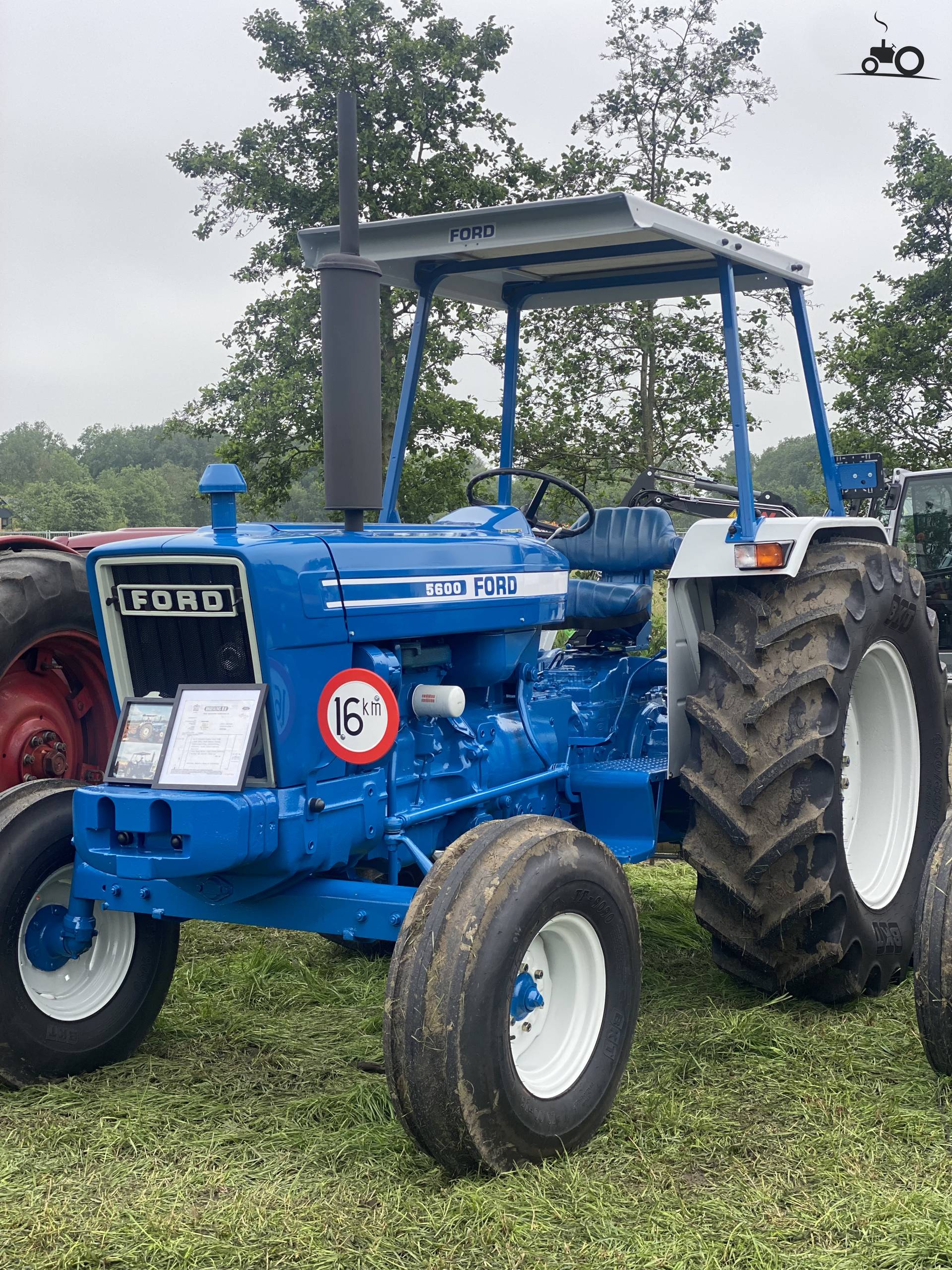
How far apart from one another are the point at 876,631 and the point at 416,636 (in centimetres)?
162

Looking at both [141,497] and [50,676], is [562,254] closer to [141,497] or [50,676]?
[50,676]

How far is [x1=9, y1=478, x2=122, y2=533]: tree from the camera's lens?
4772 centimetres

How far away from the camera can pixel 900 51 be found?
7.24 metres

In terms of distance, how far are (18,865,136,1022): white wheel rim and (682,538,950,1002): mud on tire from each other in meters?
1.70

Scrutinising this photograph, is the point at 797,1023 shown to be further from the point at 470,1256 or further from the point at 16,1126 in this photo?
the point at 16,1126

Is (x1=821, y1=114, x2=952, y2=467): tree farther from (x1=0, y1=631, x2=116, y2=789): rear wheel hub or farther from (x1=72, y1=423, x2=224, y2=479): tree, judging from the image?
(x1=72, y1=423, x2=224, y2=479): tree

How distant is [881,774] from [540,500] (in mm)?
1632

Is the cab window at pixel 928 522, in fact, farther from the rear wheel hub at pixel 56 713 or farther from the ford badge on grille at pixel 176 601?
the ford badge on grille at pixel 176 601

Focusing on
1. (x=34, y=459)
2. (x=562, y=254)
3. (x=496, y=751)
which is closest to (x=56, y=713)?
(x=496, y=751)

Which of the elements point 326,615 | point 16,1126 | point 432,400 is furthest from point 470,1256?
point 432,400

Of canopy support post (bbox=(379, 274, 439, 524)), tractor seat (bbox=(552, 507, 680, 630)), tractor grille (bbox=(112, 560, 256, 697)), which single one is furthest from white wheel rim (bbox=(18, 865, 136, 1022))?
tractor seat (bbox=(552, 507, 680, 630))

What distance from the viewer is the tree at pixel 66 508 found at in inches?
1879

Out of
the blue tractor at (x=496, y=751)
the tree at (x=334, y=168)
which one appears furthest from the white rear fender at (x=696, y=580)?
the tree at (x=334, y=168)

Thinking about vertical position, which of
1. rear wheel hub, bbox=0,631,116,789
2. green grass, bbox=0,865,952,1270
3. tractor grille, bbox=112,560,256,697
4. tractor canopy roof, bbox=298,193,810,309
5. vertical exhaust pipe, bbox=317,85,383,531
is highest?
tractor canopy roof, bbox=298,193,810,309
